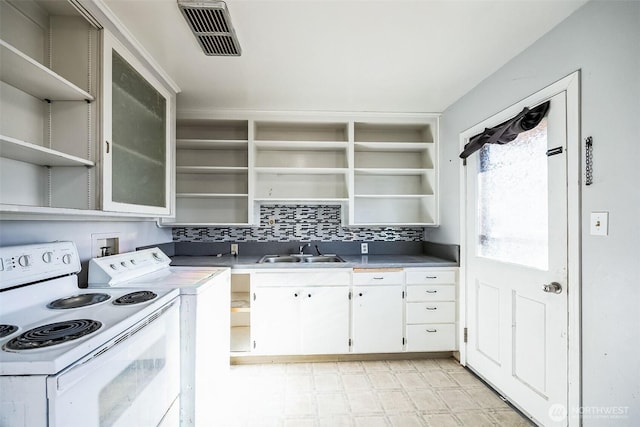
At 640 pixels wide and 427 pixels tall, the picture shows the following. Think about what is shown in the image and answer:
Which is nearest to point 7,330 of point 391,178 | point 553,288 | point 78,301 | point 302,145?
point 78,301

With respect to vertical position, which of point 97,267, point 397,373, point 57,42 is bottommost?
point 397,373

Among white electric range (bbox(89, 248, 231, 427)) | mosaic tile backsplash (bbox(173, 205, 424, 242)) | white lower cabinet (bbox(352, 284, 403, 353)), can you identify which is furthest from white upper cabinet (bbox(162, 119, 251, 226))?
white lower cabinet (bbox(352, 284, 403, 353))

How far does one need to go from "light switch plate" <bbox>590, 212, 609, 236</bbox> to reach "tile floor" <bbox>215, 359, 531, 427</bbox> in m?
1.28

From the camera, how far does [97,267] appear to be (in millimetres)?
1627

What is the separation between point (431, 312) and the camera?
249cm

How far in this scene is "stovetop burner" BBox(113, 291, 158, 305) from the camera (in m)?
1.30

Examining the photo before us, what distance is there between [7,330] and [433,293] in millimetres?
2611

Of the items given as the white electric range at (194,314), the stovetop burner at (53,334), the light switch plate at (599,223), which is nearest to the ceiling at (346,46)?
the light switch plate at (599,223)

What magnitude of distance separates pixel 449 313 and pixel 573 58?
6.56 ft

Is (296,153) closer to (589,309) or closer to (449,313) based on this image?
(449,313)

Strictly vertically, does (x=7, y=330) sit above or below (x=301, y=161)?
below

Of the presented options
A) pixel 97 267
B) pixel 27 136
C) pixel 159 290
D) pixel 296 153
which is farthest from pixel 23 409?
pixel 296 153

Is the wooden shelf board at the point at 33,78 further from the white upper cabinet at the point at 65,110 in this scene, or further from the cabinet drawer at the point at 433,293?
the cabinet drawer at the point at 433,293

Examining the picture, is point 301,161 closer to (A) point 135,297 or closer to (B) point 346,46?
(B) point 346,46
